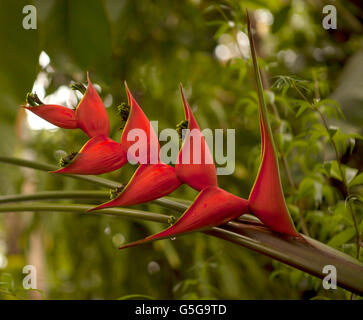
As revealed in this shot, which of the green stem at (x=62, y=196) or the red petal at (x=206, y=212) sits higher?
the green stem at (x=62, y=196)

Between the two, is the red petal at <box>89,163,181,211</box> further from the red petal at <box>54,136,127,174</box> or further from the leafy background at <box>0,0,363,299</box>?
the leafy background at <box>0,0,363,299</box>

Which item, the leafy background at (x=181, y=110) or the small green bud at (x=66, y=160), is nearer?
the small green bud at (x=66, y=160)

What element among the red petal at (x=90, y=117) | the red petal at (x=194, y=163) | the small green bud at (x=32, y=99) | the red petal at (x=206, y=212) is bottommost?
the red petal at (x=206, y=212)

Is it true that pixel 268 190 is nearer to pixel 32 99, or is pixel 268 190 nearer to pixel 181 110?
pixel 32 99

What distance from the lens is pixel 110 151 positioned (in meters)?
0.23

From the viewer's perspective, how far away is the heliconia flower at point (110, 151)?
0.73 feet

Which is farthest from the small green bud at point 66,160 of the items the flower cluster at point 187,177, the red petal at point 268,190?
the red petal at point 268,190

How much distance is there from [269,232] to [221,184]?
541mm

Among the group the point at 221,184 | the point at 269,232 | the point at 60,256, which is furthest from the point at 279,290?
the point at 60,256

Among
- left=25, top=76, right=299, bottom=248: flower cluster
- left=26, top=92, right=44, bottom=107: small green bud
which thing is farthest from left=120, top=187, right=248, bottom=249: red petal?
left=26, top=92, right=44, bottom=107: small green bud

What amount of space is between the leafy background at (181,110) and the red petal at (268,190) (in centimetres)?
9

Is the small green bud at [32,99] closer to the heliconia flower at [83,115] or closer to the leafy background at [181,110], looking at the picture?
the heliconia flower at [83,115]

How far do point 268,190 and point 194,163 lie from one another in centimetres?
5
